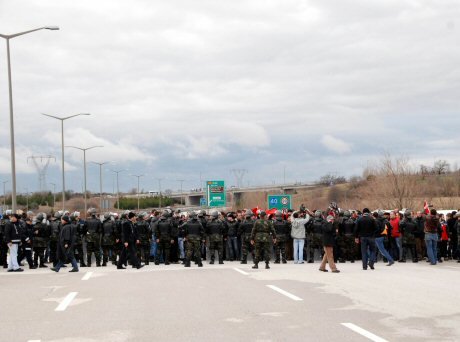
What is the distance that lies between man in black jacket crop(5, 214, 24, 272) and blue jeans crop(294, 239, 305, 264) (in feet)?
29.6

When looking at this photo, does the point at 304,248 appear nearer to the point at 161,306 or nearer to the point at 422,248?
the point at 422,248

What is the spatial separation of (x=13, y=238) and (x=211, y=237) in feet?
20.9

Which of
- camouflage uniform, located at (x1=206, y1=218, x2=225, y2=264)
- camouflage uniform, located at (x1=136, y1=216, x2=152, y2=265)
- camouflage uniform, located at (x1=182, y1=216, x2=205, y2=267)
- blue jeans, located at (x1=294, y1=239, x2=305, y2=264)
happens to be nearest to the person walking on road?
blue jeans, located at (x1=294, y1=239, x2=305, y2=264)

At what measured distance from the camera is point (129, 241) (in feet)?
74.1

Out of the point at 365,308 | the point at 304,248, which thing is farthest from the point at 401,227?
the point at 365,308

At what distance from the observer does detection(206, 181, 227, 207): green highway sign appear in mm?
48281

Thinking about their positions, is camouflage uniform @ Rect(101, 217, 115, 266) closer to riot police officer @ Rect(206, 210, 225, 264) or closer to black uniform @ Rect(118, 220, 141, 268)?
black uniform @ Rect(118, 220, 141, 268)

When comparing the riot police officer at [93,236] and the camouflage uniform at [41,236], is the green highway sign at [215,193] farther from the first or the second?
the camouflage uniform at [41,236]

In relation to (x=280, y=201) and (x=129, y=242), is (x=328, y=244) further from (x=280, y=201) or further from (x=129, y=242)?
(x=280, y=201)

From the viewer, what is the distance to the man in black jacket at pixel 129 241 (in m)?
22.5

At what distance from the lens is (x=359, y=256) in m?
26.3

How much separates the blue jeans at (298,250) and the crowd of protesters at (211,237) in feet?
0.11

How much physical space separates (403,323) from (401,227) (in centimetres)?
1416

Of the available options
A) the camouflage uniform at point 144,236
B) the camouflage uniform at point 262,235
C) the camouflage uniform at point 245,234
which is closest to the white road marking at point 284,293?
the camouflage uniform at point 262,235
